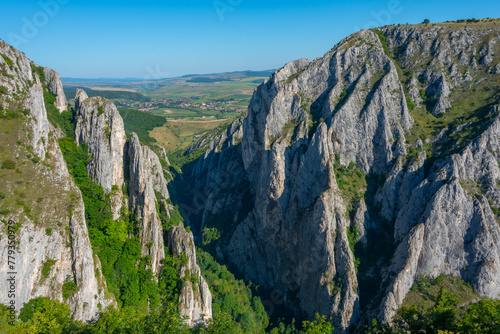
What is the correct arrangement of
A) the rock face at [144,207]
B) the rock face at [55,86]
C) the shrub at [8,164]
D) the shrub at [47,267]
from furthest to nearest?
1. the rock face at [55,86]
2. the rock face at [144,207]
3. the shrub at [8,164]
4. the shrub at [47,267]

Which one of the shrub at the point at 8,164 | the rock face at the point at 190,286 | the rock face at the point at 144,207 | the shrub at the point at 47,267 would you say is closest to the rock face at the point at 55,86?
the rock face at the point at 144,207

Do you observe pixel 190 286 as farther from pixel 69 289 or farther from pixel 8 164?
pixel 8 164

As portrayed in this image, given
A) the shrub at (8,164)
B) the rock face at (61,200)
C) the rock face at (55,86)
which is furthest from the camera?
the rock face at (55,86)

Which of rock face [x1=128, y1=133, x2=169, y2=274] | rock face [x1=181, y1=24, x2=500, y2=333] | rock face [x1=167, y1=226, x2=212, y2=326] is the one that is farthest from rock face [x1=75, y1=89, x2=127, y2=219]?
rock face [x1=181, y1=24, x2=500, y2=333]

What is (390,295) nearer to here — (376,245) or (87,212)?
(376,245)

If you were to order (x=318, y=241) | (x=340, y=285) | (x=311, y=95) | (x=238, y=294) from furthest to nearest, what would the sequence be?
1. (x=311, y=95)
2. (x=238, y=294)
3. (x=318, y=241)
4. (x=340, y=285)

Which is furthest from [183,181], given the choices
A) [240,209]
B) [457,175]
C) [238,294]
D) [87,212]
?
[457,175]

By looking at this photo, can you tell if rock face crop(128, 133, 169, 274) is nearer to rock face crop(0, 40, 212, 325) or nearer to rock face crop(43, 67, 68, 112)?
rock face crop(0, 40, 212, 325)

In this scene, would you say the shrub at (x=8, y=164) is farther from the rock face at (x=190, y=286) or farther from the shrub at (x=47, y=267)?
the rock face at (x=190, y=286)
